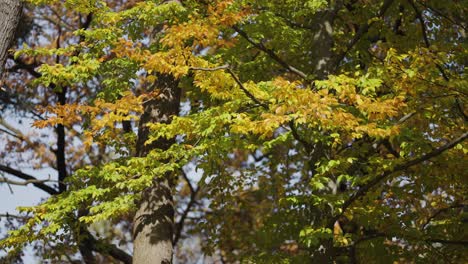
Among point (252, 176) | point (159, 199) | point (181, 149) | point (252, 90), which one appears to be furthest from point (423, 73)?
point (252, 176)

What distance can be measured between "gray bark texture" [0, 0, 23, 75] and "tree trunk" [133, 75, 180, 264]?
11.1 ft

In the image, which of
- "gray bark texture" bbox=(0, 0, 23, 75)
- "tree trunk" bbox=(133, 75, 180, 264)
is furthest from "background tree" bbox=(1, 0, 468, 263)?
"gray bark texture" bbox=(0, 0, 23, 75)

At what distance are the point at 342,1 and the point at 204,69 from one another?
5.26 m

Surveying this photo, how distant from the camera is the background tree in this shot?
791cm

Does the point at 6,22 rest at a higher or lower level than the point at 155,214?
higher

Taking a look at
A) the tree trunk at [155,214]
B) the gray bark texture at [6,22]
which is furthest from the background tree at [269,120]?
the gray bark texture at [6,22]

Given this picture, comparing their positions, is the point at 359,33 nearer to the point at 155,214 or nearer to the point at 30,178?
the point at 155,214

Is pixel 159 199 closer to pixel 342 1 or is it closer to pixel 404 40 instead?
pixel 342 1

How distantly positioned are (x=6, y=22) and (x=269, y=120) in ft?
11.2

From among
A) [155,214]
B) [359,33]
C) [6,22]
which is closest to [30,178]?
[155,214]

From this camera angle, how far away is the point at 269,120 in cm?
696

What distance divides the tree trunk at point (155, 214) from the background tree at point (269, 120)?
0.02 meters

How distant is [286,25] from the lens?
11.1m

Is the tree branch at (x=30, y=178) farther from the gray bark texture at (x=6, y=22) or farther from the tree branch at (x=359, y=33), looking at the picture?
the gray bark texture at (x=6, y=22)
